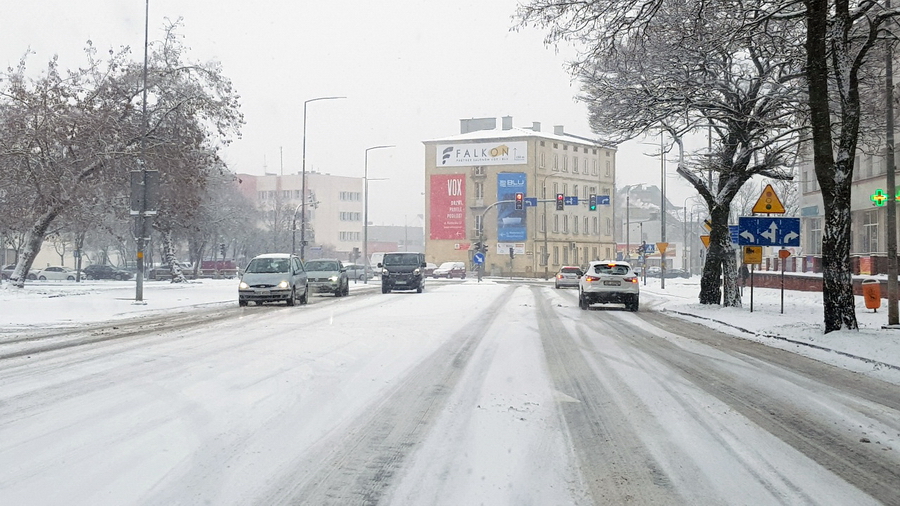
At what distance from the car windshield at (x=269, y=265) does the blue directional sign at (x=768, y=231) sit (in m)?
14.0

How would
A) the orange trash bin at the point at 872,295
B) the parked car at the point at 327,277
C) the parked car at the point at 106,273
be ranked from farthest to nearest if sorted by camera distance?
the parked car at the point at 106,273 < the parked car at the point at 327,277 < the orange trash bin at the point at 872,295

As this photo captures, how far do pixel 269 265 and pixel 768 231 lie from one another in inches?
600

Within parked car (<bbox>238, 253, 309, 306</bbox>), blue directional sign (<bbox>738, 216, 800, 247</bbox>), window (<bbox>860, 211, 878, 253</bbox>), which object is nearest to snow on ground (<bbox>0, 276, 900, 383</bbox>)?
blue directional sign (<bbox>738, 216, 800, 247</bbox>)

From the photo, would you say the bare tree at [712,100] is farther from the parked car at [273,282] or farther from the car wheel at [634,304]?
the parked car at [273,282]

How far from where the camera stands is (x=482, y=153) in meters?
95.4

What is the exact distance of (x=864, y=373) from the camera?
11.4 meters

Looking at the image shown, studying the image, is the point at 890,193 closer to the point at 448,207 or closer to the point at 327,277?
the point at 327,277

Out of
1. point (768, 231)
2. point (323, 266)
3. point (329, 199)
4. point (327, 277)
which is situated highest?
point (329, 199)

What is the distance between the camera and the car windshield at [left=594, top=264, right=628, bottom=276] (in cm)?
2605

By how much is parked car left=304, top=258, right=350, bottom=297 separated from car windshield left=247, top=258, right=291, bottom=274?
19.3 ft

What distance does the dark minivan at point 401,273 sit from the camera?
121 feet

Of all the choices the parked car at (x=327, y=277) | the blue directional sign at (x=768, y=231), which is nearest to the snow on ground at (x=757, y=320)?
the blue directional sign at (x=768, y=231)

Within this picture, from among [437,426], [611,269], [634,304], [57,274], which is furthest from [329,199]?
[437,426]

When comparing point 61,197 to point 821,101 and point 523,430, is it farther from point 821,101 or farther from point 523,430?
point 523,430
